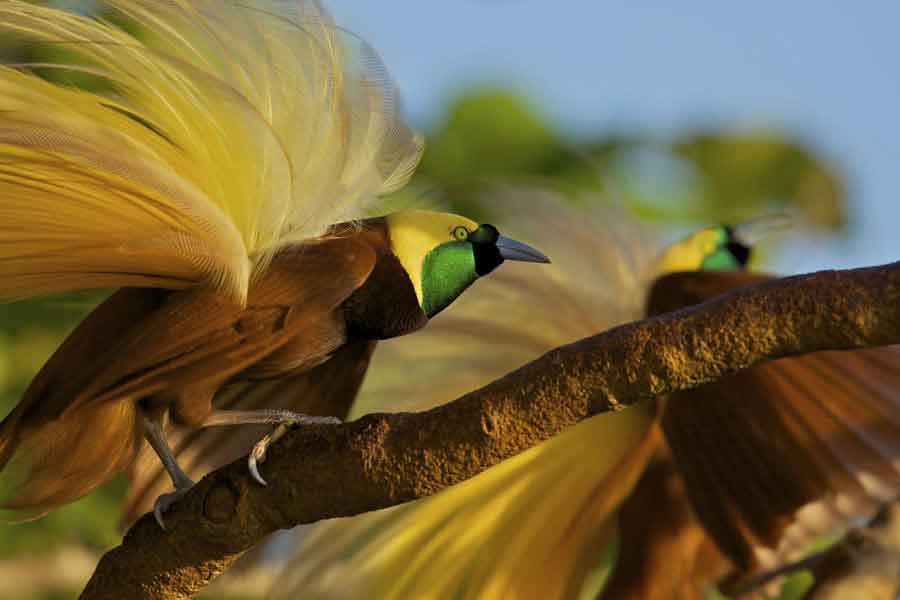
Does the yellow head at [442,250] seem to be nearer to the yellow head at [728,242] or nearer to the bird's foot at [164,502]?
the bird's foot at [164,502]

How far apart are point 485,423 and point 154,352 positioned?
449 millimetres

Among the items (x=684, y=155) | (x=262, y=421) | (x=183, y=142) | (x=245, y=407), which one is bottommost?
(x=684, y=155)

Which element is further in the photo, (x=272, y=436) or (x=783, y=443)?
(x=783, y=443)

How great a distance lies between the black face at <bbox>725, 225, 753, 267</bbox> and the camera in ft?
13.7

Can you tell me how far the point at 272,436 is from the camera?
79.4 inches

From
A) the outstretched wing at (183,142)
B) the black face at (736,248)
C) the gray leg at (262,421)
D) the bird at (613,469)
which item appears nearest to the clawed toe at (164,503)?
the gray leg at (262,421)

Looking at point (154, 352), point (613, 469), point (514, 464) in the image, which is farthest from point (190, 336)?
point (613, 469)

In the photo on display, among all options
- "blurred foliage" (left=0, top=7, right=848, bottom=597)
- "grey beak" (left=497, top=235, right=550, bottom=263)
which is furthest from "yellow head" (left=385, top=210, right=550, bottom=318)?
"blurred foliage" (left=0, top=7, right=848, bottom=597)

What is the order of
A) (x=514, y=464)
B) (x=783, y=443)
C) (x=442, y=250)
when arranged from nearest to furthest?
(x=442, y=250)
(x=783, y=443)
(x=514, y=464)

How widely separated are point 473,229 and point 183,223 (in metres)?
0.48

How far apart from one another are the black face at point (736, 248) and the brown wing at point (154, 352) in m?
2.21

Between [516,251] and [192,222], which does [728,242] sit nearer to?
[516,251]

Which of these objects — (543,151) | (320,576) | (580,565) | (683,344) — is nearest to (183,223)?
(683,344)

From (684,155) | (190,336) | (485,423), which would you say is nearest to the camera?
(485,423)
